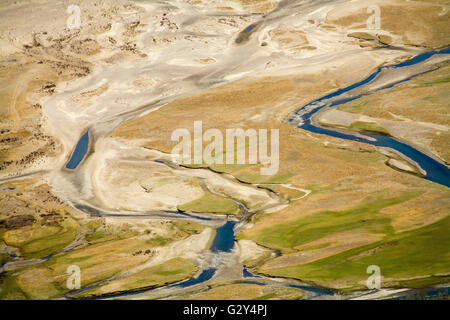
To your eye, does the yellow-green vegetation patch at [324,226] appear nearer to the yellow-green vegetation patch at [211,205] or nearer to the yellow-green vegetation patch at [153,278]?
Answer: the yellow-green vegetation patch at [211,205]

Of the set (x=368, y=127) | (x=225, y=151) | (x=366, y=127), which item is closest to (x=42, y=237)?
(x=225, y=151)

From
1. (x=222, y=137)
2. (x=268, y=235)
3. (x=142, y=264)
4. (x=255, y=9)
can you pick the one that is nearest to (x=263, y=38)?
(x=255, y=9)

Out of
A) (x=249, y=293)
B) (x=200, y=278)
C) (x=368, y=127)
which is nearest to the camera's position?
(x=249, y=293)

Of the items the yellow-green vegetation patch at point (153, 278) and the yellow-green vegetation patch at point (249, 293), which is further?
the yellow-green vegetation patch at point (153, 278)

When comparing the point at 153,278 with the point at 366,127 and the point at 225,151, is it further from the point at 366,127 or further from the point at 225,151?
the point at 366,127

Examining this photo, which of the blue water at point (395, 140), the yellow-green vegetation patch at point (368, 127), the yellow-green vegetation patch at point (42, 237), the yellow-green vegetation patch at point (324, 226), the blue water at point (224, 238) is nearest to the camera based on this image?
the yellow-green vegetation patch at point (324, 226)

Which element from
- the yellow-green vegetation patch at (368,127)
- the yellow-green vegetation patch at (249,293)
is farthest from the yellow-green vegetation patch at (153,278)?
the yellow-green vegetation patch at (368,127)

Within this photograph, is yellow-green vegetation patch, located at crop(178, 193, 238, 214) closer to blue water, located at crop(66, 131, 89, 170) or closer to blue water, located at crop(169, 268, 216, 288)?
blue water, located at crop(169, 268, 216, 288)
